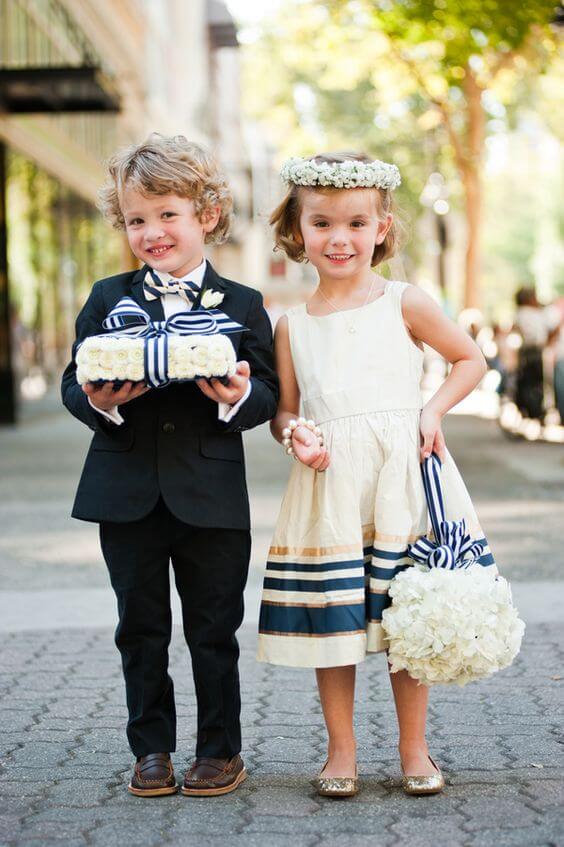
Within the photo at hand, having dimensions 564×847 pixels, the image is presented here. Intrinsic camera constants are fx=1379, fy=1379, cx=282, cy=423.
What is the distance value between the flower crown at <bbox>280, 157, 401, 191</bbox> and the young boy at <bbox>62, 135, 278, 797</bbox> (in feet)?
0.71

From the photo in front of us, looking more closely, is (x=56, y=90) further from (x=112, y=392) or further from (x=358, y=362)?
(x=112, y=392)

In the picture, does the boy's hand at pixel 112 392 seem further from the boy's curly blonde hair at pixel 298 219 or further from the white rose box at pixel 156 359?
the boy's curly blonde hair at pixel 298 219

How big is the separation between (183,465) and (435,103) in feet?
78.3

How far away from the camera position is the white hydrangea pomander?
11.5ft

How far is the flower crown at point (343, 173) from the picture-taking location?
3.70 meters

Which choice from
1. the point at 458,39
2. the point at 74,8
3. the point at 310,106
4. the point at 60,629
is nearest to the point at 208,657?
the point at 60,629

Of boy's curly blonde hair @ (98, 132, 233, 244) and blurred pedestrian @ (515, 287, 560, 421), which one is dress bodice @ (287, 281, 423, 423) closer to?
boy's curly blonde hair @ (98, 132, 233, 244)

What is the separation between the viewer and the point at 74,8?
25094 mm

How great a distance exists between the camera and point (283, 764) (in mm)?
4062

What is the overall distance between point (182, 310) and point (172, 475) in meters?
0.44

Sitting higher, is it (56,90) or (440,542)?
(56,90)

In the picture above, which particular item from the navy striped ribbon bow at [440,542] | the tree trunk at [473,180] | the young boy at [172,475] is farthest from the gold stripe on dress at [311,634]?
the tree trunk at [473,180]

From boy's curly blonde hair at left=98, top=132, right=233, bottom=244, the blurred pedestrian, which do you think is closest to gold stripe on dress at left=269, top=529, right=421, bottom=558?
boy's curly blonde hair at left=98, top=132, right=233, bottom=244

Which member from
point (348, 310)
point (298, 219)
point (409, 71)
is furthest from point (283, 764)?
point (409, 71)
